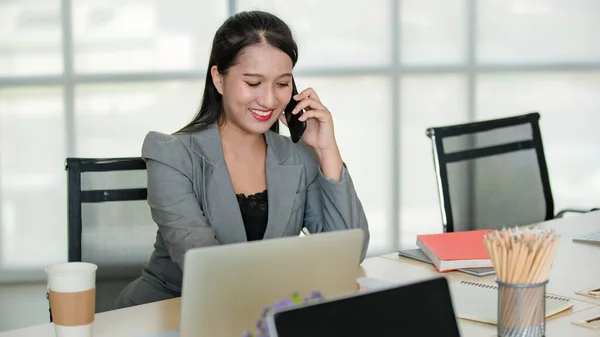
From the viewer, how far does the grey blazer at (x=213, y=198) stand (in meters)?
1.92

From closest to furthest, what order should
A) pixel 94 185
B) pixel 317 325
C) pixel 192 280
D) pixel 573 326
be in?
pixel 317 325
pixel 192 280
pixel 573 326
pixel 94 185

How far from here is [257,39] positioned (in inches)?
81.0

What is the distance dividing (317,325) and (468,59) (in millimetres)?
3593

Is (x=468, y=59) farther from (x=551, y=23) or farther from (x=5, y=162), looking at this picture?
(x=5, y=162)

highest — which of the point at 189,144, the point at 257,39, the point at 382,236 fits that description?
the point at 257,39

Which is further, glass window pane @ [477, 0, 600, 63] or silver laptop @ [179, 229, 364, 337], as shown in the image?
glass window pane @ [477, 0, 600, 63]

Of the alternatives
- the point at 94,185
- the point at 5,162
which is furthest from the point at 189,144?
the point at 5,162

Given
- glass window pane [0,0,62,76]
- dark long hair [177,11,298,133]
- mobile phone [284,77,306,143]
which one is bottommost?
mobile phone [284,77,306,143]

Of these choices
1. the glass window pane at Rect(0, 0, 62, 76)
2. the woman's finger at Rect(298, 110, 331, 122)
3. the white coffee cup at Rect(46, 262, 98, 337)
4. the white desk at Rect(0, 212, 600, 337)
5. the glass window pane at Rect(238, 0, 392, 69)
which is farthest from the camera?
the glass window pane at Rect(238, 0, 392, 69)

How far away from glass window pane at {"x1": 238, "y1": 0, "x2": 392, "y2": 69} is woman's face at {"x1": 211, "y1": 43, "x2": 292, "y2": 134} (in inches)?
84.7

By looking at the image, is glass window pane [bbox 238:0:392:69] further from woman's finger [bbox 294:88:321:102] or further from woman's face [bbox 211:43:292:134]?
woman's face [bbox 211:43:292:134]

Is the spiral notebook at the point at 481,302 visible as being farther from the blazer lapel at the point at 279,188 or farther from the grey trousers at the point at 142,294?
the grey trousers at the point at 142,294

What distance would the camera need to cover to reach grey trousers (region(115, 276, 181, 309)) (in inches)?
79.3

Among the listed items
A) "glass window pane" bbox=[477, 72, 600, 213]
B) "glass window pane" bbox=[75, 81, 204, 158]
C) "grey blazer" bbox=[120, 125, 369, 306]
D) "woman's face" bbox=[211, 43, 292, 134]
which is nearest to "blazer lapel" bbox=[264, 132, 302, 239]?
"grey blazer" bbox=[120, 125, 369, 306]
